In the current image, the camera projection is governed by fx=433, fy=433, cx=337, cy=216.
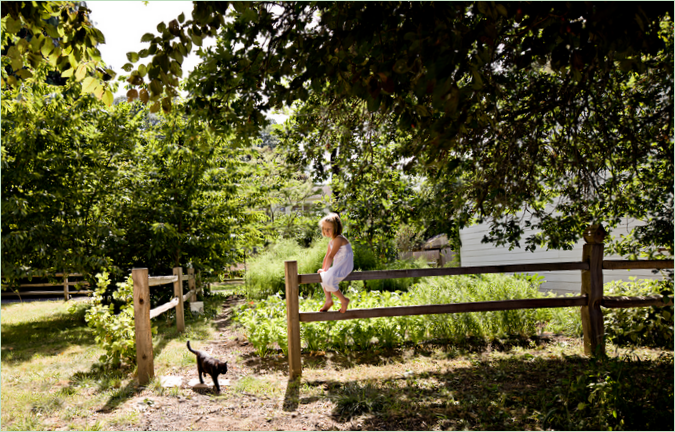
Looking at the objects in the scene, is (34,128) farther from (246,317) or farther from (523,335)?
(523,335)

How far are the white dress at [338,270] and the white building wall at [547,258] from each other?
4.77 metres

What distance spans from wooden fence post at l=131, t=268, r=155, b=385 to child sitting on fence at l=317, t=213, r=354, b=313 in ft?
6.59

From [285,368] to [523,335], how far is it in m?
3.65

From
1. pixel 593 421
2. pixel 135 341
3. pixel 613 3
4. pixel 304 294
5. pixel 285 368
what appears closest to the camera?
pixel 613 3

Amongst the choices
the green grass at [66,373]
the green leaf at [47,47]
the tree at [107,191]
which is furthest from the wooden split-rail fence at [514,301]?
the green leaf at [47,47]

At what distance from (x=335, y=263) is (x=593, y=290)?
3.17 meters

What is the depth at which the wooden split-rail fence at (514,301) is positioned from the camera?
495 cm

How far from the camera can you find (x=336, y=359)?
5.81 metres

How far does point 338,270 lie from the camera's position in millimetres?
4926

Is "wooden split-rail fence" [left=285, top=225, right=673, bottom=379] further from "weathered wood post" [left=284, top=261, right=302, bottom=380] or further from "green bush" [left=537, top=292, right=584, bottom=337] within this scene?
"green bush" [left=537, top=292, right=584, bottom=337]

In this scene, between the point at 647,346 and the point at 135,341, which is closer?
the point at 135,341

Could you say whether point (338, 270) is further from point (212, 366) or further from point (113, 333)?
point (113, 333)

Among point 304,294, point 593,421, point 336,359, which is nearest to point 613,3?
point 593,421

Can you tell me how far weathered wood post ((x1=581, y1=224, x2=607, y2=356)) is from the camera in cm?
523
